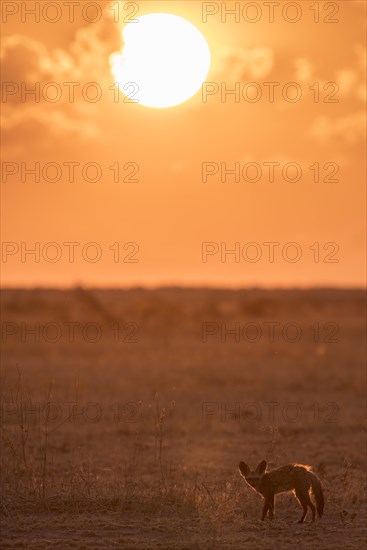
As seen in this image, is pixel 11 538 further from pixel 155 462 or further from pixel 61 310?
pixel 61 310

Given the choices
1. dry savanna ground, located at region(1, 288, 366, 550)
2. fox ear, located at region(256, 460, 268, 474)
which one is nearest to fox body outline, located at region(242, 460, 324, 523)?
fox ear, located at region(256, 460, 268, 474)

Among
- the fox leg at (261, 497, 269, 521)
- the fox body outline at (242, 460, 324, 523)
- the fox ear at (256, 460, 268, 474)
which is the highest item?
the fox ear at (256, 460, 268, 474)

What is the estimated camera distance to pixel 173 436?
58.3 ft

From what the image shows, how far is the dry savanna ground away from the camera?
33.0ft

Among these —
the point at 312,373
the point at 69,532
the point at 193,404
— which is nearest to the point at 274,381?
the point at 312,373

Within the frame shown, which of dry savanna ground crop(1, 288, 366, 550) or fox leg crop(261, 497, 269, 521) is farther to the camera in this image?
fox leg crop(261, 497, 269, 521)

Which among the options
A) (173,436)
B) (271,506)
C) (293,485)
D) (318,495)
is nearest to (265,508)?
(271,506)

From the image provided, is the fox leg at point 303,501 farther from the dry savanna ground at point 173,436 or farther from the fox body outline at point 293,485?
the dry savanna ground at point 173,436

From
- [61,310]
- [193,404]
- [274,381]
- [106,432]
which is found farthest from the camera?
[61,310]

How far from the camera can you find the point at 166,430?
18.2 m

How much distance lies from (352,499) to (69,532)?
365cm

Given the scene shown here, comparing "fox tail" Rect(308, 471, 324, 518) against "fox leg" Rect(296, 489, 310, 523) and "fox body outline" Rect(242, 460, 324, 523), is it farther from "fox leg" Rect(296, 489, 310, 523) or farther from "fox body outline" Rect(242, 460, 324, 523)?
"fox leg" Rect(296, 489, 310, 523)

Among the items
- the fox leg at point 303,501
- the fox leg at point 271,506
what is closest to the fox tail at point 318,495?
the fox leg at point 303,501

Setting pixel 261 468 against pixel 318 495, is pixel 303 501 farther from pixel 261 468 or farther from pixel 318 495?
pixel 261 468
